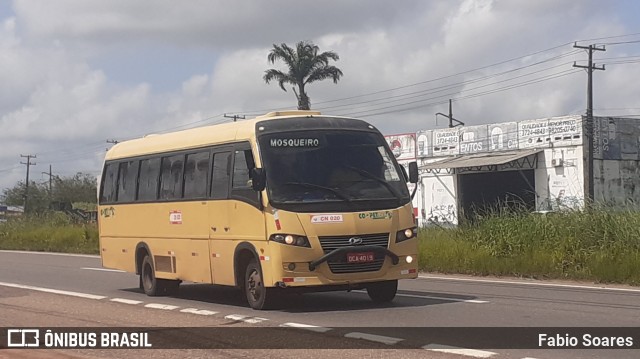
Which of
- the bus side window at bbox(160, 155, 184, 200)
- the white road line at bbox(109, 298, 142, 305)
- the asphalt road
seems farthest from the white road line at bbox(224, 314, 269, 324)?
the bus side window at bbox(160, 155, 184, 200)

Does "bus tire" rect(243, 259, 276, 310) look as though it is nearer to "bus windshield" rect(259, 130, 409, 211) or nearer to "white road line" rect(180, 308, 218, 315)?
"white road line" rect(180, 308, 218, 315)

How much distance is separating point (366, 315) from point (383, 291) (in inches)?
62.9

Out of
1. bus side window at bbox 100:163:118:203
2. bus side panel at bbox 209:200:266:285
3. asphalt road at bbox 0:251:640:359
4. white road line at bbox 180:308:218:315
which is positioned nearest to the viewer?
asphalt road at bbox 0:251:640:359

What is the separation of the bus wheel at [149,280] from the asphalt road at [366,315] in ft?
0.95

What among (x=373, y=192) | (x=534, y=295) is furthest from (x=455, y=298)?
(x=373, y=192)

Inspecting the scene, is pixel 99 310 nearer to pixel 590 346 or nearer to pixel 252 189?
pixel 252 189

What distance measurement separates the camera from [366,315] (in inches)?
489

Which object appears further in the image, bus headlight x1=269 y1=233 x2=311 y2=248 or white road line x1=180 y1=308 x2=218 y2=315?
white road line x1=180 y1=308 x2=218 y2=315

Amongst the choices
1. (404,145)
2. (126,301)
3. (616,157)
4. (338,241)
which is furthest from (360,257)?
(404,145)

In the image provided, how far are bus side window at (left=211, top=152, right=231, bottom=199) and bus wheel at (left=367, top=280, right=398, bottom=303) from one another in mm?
2713

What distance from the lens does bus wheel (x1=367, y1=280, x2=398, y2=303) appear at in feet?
45.4

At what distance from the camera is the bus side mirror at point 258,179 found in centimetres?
1285

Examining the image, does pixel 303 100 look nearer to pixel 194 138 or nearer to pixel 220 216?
pixel 194 138

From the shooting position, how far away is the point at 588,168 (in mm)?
45625
